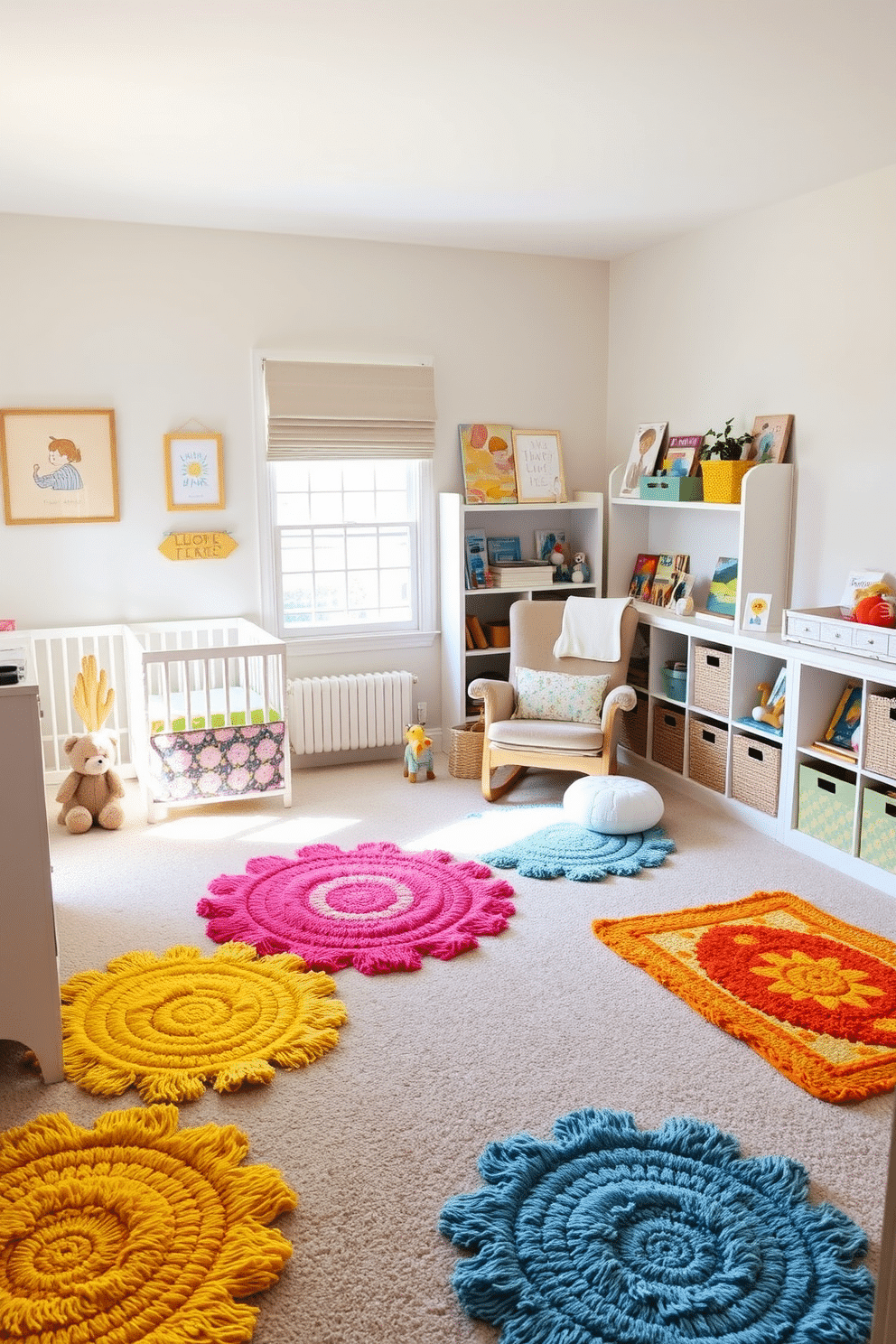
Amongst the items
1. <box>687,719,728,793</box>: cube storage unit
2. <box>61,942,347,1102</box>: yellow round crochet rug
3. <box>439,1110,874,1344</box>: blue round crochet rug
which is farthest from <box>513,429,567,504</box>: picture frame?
<box>439,1110,874,1344</box>: blue round crochet rug

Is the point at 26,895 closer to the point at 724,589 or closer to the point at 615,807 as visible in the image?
the point at 615,807

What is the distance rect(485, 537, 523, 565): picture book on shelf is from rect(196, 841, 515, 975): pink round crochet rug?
1.97 meters

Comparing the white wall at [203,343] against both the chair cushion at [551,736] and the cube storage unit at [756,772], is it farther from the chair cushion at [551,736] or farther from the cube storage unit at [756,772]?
the cube storage unit at [756,772]

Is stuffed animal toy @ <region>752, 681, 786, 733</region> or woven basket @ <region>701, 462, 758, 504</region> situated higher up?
woven basket @ <region>701, 462, 758, 504</region>

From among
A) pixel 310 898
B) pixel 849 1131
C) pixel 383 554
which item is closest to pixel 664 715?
pixel 383 554

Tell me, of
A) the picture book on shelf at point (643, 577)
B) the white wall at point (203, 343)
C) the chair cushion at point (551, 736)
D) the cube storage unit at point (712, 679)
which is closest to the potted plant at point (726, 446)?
the picture book on shelf at point (643, 577)

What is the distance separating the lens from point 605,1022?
2902mm

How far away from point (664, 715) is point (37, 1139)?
3429mm

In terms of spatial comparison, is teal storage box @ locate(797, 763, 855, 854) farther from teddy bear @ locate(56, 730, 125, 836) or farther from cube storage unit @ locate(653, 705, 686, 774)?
teddy bear @ locate(56, 730, 125, 836)

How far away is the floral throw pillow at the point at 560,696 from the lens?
4.84 meters

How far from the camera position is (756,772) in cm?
440

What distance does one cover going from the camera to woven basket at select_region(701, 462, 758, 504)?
4598 millimetres

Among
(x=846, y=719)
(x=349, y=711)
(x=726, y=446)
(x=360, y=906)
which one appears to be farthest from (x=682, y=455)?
(x=360, y=906)

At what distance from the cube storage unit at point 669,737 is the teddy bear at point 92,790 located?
96.1 inches
